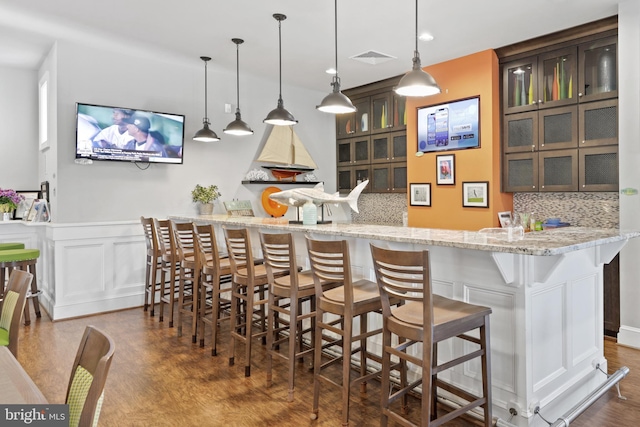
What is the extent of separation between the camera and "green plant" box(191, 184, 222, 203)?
17.7ft

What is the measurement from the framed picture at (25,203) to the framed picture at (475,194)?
5.37 meters

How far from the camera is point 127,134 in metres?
4.88

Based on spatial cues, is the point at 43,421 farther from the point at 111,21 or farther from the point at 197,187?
the point at 197,187

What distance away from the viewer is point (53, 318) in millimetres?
4523

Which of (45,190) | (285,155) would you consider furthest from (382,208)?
(45,190)

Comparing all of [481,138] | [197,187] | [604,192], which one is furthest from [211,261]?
[604,192]

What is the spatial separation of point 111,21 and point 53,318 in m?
3.10

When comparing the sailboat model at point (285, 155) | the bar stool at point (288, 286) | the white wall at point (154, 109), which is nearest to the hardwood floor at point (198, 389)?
the bar stool at point (288, 286)

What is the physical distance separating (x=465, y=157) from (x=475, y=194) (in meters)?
0.46

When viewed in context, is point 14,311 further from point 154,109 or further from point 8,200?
point 8,200

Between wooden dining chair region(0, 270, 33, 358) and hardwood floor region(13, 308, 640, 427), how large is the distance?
2.64ft

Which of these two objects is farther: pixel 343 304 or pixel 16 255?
pixel 16 255

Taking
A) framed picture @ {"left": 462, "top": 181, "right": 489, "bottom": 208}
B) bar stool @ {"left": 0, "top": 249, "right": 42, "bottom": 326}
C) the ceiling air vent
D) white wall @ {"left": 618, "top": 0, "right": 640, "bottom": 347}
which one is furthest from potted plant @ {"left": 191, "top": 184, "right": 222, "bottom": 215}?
white wall @ {"left": 618, "top": 0, "right": 640, "bottom": 347}

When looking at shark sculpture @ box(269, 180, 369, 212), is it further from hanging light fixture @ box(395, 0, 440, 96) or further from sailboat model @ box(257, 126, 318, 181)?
sailboat model @ box(257, 126, 318, 181)
